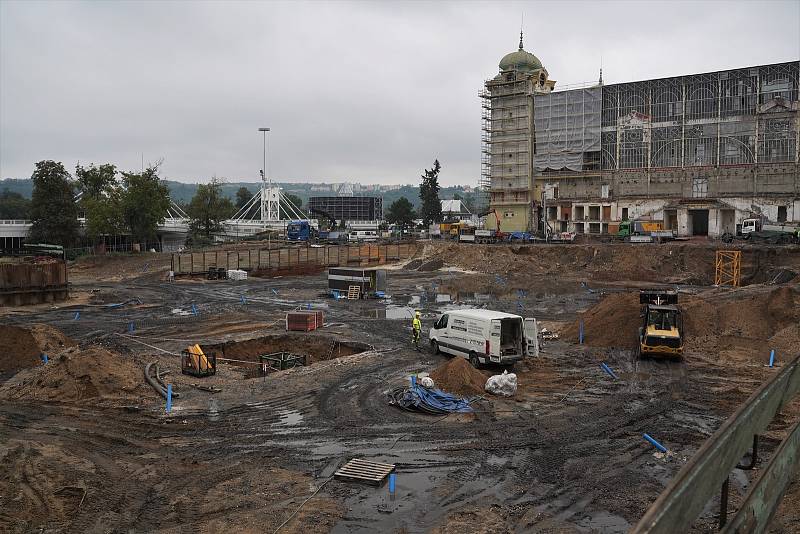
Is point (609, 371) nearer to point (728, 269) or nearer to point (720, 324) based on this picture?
point (720, 324)

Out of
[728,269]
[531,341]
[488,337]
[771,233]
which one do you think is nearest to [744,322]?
[531,341]

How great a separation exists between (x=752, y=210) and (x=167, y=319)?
216 ft

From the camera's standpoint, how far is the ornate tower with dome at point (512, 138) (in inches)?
3765

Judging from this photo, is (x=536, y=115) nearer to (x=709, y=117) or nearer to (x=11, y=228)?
(x=709, y=117)

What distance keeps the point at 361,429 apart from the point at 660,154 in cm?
7708

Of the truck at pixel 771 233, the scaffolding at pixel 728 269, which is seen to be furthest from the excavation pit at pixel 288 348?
the truck at pixel 771 233

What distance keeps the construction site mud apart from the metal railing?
296 inches

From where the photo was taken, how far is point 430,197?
396 ft

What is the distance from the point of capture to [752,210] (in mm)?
74250

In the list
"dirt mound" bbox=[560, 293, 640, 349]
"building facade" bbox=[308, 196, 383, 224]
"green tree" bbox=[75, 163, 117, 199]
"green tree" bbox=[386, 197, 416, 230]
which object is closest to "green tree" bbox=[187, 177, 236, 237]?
"green tree" bbox=[75, 163, 117, 199]

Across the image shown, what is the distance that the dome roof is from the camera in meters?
98.7

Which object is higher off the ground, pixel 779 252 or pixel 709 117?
pixel 709 117

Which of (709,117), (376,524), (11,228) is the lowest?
(376,524)

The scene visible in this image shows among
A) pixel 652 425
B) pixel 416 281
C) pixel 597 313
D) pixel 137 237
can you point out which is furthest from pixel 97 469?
pixel 137 237
